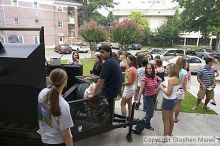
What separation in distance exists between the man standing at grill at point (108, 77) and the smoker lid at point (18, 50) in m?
1.13

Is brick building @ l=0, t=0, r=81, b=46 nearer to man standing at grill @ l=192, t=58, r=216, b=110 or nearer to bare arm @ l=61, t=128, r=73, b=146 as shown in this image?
man standing at grill @ l=192, t=58, r=216, b=110

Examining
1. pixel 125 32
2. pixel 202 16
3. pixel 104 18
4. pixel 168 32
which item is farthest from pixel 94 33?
pixel 104 18

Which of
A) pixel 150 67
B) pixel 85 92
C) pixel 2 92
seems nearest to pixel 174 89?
pixel 150 67

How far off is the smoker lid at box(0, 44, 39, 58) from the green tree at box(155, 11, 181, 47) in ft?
133

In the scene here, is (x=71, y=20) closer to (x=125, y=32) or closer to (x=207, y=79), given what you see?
(x=125, y=32)

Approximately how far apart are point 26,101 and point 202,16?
85.1ft

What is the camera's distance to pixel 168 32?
43281 mm

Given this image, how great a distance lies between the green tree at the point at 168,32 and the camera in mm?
42516

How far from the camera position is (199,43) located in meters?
52.5

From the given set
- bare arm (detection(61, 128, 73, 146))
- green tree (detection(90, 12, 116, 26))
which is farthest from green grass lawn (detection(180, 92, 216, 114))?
green tree (detection(90, 12, 116, 26))

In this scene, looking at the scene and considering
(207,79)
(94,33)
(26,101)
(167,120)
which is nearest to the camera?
(26,101)

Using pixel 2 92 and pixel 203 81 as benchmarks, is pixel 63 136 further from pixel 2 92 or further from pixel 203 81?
pixel 203 81

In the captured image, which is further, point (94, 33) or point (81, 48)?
point (81, 48)

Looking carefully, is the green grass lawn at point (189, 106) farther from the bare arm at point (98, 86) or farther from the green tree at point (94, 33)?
the green tree at point (94, 33)
